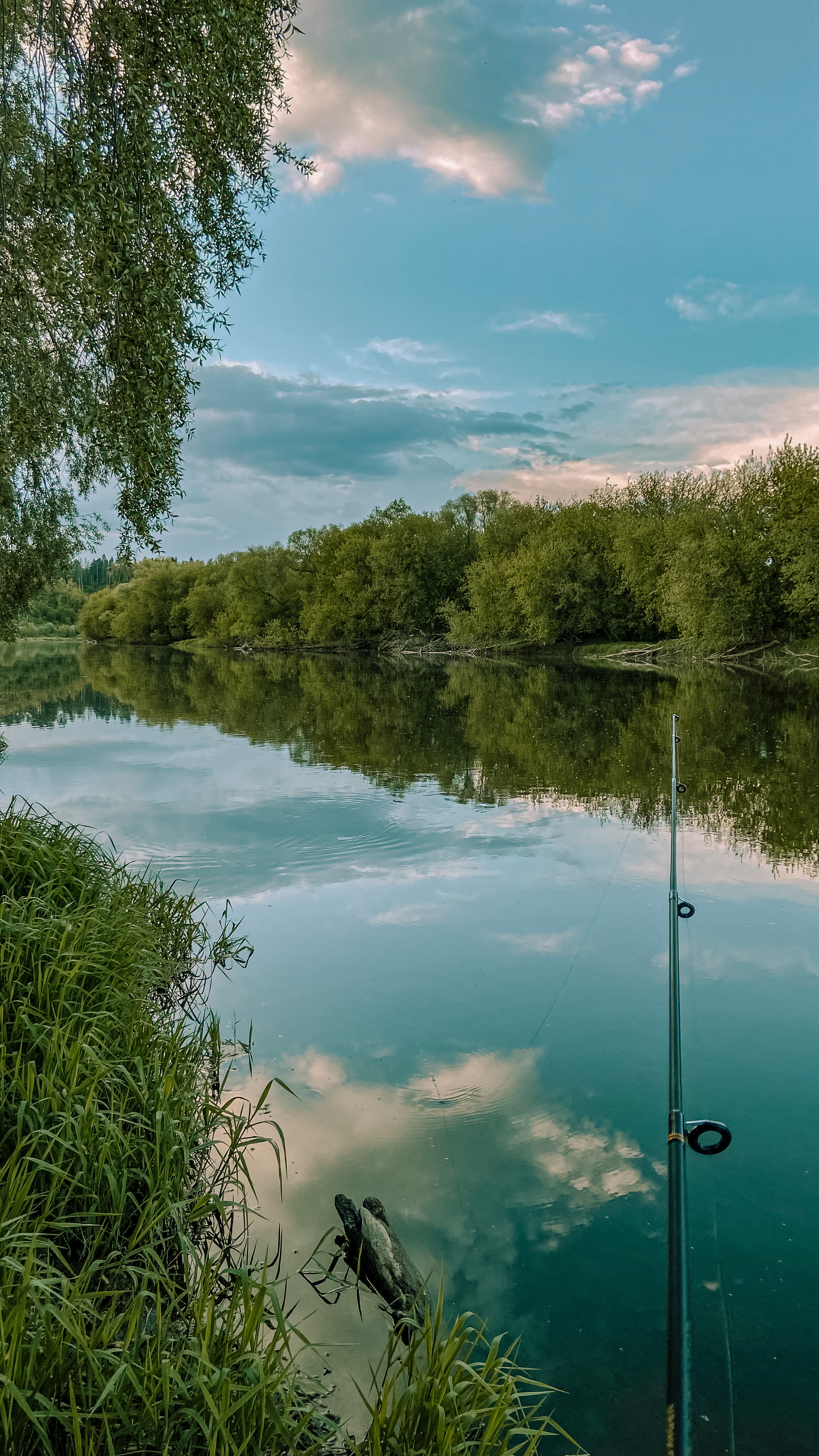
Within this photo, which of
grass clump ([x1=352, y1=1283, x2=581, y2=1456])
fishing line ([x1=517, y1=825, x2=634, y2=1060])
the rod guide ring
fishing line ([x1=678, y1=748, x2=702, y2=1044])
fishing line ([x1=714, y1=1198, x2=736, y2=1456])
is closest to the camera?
grass clump ([x1=352, y1=1283, x2=581, y2=1456])

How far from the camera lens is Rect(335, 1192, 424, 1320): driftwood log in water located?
152 inches

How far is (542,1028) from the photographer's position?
6488mm

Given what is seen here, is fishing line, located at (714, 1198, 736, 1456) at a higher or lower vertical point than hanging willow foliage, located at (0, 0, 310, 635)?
lower

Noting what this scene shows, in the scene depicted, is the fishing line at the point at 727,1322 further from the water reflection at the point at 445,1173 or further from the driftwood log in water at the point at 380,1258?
the driftwood log in water at the point at 380,1258

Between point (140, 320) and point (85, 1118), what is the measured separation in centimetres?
708

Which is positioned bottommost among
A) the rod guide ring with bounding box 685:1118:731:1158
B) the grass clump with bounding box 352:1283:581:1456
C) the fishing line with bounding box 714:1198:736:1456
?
the fishing line with bounding box 714:1198:736:1456

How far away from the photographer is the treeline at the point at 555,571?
48500mm

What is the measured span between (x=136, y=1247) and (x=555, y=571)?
6265 cm

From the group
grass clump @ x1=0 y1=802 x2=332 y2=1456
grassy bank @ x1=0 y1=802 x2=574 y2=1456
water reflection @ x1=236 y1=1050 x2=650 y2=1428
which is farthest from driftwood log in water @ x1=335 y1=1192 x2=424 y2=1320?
grass clump @ x1=0 y1=802 x2=332 y2=1456

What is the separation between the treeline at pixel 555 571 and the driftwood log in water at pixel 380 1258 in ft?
148

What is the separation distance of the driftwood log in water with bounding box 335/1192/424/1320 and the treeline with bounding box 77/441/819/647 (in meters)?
45.0

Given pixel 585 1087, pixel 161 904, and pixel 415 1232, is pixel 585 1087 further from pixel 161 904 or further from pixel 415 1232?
pixel 161 904

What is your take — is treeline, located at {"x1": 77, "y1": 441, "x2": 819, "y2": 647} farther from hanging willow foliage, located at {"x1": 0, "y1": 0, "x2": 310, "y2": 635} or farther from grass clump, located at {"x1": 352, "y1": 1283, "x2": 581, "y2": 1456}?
grass clump, located at {"x1": 352, "y1": 1283, "x2": 581, "y2": 1456}

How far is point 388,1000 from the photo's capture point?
7016 millimetres
